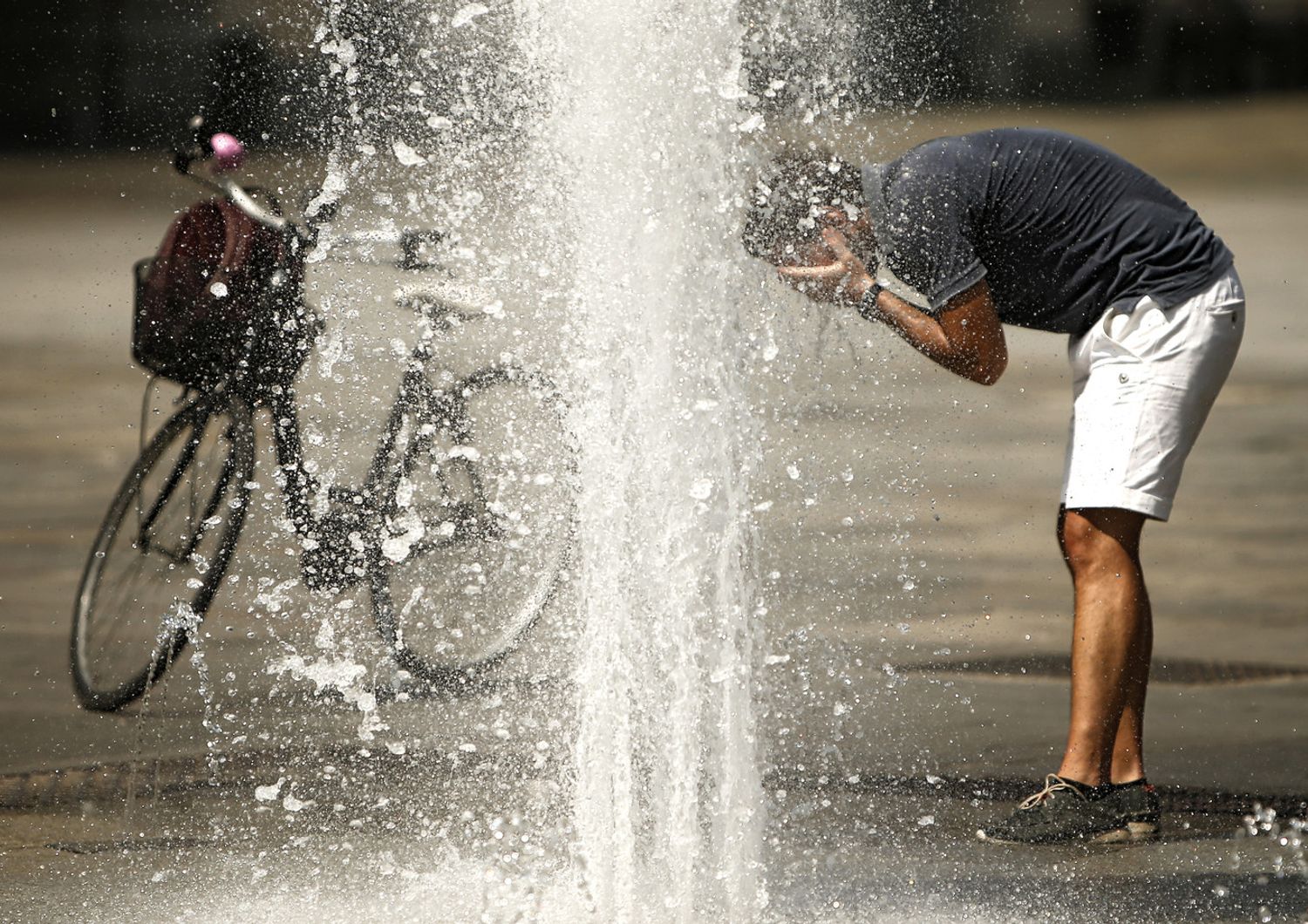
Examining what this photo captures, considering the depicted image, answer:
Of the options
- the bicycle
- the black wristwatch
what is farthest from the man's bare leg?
the bicycle

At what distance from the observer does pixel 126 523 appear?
178 inches

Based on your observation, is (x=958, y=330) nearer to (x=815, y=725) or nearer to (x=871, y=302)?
(x=871, y=302)

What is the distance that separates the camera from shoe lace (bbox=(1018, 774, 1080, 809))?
11.1ft

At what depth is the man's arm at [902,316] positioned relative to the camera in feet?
11.2

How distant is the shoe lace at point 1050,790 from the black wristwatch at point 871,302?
39.0 inches

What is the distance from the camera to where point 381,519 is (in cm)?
472

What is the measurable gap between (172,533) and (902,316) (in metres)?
2.14

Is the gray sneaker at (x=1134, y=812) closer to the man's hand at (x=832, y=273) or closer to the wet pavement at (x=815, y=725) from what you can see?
the wet pavement at (x=815, y=725)

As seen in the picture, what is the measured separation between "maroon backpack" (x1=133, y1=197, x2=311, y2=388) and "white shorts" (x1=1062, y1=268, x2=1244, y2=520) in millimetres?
2177

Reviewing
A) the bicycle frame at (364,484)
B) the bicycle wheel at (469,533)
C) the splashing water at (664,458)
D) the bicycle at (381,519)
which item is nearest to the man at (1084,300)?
the splashing water at (664,458)

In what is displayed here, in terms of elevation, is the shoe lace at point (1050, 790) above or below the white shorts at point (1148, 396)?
below

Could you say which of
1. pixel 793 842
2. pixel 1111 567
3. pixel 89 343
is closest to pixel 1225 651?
pixel 1111 567

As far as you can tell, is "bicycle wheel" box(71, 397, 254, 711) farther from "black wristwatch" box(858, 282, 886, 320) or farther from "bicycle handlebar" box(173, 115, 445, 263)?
"black wristwatch" box(858, 282, 886, 320)

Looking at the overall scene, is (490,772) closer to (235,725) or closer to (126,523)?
(235,725)
